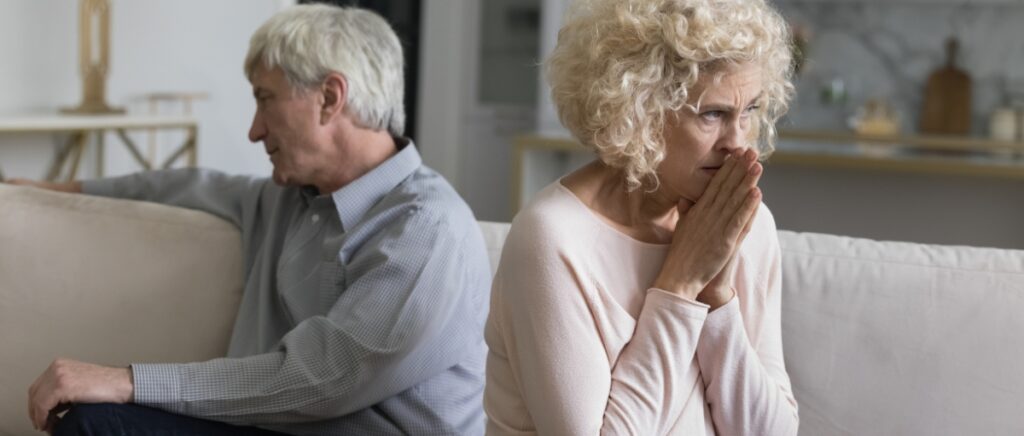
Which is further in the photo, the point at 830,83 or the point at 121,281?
the point at 830,83

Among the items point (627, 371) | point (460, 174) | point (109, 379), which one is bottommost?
point (460, 174)

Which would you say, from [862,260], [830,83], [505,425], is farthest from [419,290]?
[830,83]

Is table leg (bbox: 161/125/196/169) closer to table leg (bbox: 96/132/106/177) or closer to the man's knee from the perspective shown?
table leg (bbox: 96/132/106/177)

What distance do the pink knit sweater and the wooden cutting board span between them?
4.64m

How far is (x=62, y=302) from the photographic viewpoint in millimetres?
2381

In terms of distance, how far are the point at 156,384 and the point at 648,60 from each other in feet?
2.77

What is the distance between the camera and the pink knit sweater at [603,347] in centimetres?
161

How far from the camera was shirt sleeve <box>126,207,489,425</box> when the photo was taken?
77.2 inches

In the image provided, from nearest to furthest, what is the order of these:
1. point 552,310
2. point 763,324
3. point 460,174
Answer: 1. point 552,310
2. point 763,324
3. point 460,174

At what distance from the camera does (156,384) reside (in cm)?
193

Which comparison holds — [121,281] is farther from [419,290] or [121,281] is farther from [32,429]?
[419,290]

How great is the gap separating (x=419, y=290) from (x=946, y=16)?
4759mm

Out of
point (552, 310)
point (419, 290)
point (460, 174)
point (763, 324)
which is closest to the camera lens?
point (552, 310)

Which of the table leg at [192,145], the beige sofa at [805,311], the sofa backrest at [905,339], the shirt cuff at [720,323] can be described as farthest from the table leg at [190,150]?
the shirt cuff at [720,323]
